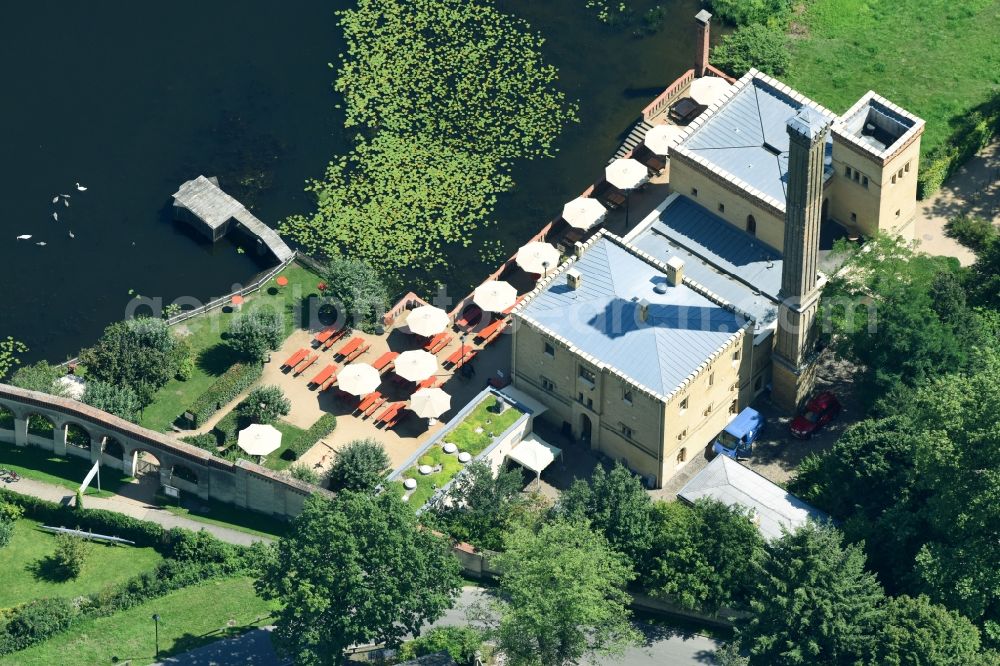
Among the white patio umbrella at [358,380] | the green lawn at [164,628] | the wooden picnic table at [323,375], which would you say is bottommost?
the green lawn at [164,628]

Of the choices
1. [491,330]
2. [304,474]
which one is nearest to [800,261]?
[491,330]

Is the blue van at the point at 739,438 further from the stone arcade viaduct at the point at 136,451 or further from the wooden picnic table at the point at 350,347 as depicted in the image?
the stone arcade viaduct at the point at 136,451

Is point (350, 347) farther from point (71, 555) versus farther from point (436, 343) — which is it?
point (71, 555)

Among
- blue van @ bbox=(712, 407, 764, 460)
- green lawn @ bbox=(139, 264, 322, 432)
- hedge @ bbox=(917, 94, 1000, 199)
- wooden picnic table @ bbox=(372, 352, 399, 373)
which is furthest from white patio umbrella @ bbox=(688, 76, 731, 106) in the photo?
wooden picnic table @ bbox=(372, 352, 399, 373)

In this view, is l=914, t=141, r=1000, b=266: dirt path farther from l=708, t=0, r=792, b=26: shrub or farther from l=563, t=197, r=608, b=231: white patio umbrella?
l=563, t=197, r=608, b=231: white patio umbrella

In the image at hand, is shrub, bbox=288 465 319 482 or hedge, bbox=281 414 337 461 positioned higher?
hedge, bbox=281 414 337 461

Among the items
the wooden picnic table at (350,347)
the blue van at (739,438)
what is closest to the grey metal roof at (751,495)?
the blue van at (739,438)
